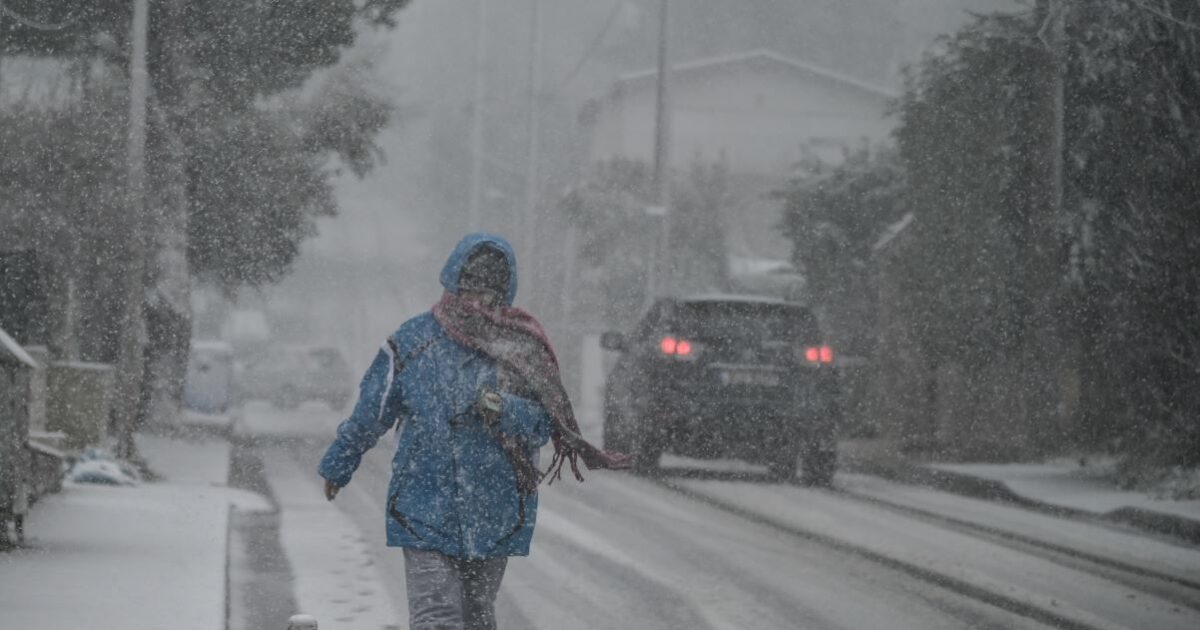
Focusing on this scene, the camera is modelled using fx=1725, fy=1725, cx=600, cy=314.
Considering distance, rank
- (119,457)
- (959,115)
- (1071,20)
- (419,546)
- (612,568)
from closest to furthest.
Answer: (419,546), (612,568), (119,457), (1071,20), (959,115)

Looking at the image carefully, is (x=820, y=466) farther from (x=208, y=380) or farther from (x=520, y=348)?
(x=208, y=380)

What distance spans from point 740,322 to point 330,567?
8.00m

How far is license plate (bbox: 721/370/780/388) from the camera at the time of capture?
1688 centimetres

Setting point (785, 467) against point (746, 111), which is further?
point (746, 111)

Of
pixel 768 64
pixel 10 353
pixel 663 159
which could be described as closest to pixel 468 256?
pixel 10 353

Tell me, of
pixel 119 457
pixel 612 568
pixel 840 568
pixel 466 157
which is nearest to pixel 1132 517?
pixel 840 568

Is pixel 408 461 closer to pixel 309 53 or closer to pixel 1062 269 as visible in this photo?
pixel 1062 269

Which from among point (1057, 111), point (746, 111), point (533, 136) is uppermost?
point (746, 111)

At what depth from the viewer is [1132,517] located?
555 inches

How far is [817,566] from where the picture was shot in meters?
10.4

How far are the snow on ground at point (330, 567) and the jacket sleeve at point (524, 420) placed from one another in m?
2.85

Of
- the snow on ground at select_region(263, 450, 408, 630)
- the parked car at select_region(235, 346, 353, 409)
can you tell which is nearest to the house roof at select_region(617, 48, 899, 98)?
the parked car at select_region(235, 346, 353, 409)

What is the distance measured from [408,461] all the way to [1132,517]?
34.0 ft

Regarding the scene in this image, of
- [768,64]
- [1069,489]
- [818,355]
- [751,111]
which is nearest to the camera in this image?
[1069,489]
